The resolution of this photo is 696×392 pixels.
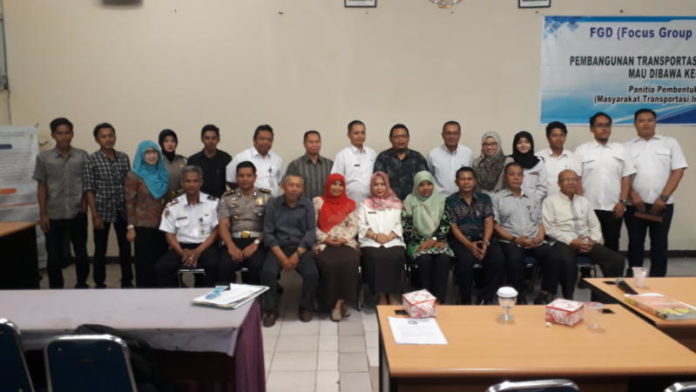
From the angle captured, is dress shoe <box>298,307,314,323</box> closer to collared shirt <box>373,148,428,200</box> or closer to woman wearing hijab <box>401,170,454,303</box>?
woman wearing hijab <box>401,170,454,303</box>

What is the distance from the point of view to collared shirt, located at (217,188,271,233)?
4004mm

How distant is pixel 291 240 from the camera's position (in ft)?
13.0

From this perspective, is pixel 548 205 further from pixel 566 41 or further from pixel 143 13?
pixel 143 13

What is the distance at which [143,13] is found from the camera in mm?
5176

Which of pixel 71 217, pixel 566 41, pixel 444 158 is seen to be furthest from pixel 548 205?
pixel 71 217

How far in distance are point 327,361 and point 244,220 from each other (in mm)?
1414

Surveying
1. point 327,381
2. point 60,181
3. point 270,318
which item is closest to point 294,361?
point 327,381

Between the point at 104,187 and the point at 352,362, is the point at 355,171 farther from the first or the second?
the point at 104,187

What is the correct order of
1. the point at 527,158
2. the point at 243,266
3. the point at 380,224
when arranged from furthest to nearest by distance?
the point at 527,158, the point at 380,224, the point at 243,266

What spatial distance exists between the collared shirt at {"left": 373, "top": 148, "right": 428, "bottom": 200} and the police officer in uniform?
43.6 inches

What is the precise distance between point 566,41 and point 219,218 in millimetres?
4034

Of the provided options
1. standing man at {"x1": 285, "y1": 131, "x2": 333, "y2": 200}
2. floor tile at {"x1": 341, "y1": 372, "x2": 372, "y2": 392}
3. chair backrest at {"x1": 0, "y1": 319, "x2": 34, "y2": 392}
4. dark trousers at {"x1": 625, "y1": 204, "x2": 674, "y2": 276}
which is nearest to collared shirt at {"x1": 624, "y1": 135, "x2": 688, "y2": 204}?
dark trousers at {"x1": 625, "y1": 204, "x2": 674, "y2": 276}

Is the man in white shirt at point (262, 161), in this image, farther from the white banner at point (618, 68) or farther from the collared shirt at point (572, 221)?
the white banner at point (618, 68)

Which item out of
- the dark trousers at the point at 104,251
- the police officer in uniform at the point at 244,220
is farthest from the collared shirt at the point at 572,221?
the dark trousers at the point at 104,251
